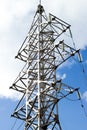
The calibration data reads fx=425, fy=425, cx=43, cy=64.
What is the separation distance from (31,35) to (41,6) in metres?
3.41

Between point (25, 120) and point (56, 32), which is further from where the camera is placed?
point (56, 32)

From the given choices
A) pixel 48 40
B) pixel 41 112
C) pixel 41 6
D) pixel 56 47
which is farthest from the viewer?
pixel 41 6

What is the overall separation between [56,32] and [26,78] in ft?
16.7

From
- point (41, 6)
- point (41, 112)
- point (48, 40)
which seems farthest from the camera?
point (41, 6)

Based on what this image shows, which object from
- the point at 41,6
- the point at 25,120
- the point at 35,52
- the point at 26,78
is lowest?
the point at 25,120

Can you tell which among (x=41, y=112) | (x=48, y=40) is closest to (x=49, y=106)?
(x=41, y=112)

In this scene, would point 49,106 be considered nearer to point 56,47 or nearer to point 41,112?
point 41,112

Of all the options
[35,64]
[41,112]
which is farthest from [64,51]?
[41,112]

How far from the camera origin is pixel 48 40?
39875mm

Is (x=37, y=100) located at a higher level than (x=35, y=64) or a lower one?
lower

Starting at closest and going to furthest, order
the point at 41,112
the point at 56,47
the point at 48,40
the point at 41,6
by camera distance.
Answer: the point at 41,112 → the point at 56,47 → the point at 48,40 → the point at 41,6

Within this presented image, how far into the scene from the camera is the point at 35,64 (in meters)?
38.9

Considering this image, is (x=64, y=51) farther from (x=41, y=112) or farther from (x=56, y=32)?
(x=41, y=112)

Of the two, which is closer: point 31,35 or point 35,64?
point 35,64
